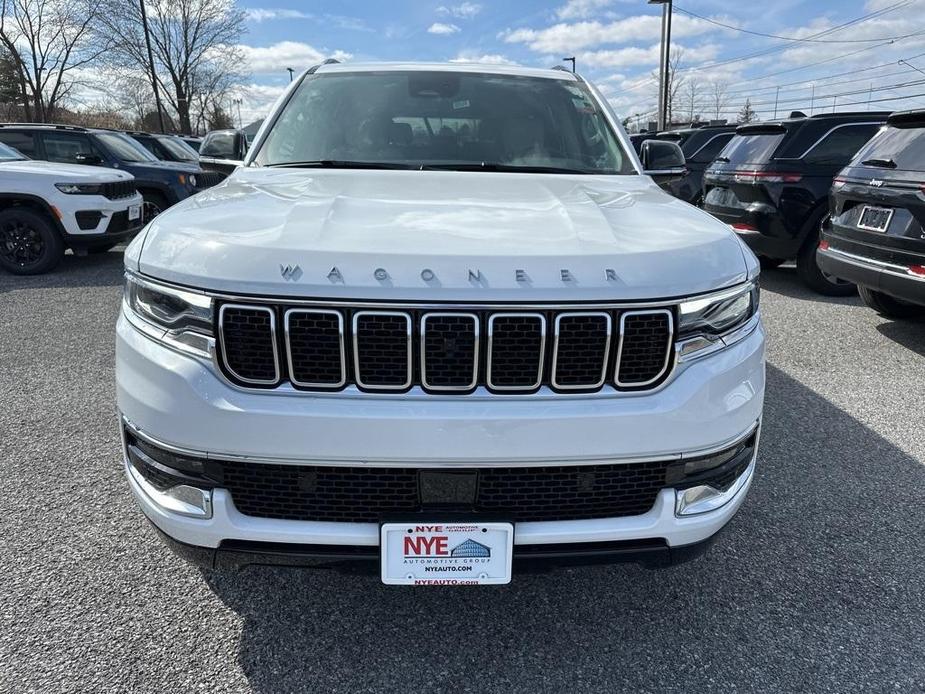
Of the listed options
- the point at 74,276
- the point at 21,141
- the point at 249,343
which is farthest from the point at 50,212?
the point at 249,343

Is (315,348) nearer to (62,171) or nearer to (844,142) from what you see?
(844,142)

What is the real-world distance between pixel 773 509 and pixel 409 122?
8.13ft

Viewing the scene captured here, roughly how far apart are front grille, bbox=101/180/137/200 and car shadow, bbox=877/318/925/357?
8983 mm

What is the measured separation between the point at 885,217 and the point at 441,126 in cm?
386

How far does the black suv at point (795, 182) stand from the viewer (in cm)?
735

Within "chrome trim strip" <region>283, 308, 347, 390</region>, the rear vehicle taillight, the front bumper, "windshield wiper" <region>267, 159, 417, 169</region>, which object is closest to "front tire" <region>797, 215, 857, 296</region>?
the rear vehicle taillight

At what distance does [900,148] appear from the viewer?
524 centimetres

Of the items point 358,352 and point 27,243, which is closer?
point 358,352

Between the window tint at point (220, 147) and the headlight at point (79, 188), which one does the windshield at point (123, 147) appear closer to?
the headlight at point (79, 188)

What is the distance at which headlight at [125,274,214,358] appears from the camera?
181 centimetres

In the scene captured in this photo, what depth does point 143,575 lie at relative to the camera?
2488 mm

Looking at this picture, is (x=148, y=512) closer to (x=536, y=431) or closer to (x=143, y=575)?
(x=143, y=575)

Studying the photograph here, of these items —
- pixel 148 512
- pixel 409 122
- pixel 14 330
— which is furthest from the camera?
pixel 14 330

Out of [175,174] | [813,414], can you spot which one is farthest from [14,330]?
[813,414]
